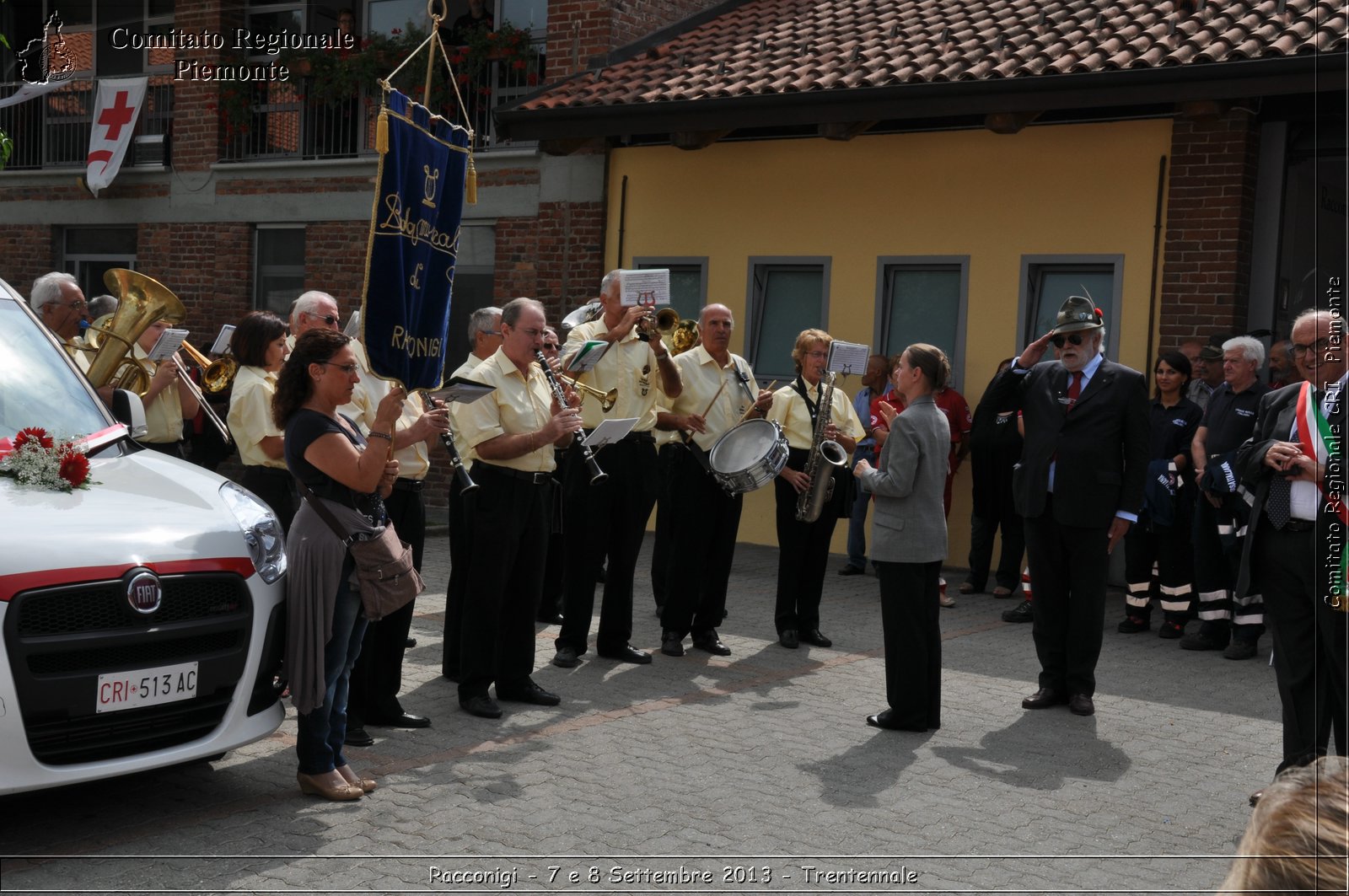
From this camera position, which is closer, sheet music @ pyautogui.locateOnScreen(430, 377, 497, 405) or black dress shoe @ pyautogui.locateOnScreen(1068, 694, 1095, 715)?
sheet music @ pyautogui.locateOnScreen(430, 377, 497, 405)

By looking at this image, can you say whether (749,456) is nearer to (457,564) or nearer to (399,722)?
(457,564)

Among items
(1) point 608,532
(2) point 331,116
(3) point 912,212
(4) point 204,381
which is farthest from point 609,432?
(2) point 331,116

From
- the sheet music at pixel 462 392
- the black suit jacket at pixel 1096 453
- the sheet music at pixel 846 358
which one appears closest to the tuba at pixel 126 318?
the sheet music at pixel 462 392

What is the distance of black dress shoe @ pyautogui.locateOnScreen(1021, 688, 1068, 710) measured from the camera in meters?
7.65

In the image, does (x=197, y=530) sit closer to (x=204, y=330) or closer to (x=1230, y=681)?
(x=1230, y=681)

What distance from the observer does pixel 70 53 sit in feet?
65.3

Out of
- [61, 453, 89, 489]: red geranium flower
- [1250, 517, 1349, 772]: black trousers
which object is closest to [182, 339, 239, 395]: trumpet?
[61, 453, 89, 489]: red geranium flower

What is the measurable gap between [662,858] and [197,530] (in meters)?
2.12

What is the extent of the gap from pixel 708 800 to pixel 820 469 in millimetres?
3626

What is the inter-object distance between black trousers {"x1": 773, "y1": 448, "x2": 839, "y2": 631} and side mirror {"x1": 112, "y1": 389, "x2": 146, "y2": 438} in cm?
424

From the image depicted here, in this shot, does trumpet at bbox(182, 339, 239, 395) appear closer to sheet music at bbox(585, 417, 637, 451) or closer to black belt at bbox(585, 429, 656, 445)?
black belt at bbox(585, 429, 656, 445)

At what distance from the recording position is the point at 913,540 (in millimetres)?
7117

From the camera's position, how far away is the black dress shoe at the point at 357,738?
21.0ft

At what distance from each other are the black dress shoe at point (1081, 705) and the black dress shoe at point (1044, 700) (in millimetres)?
115
